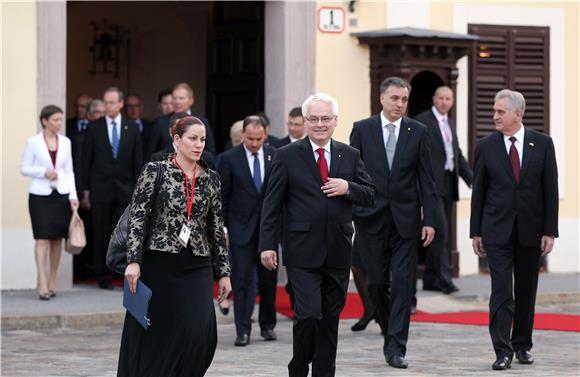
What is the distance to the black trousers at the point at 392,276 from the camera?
10367 mm

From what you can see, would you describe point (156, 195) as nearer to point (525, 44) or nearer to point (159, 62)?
point (525, 44)

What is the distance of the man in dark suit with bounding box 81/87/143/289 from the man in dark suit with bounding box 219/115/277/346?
3.12 m

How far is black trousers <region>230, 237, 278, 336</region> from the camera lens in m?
11.9

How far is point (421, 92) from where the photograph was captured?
55.7ft

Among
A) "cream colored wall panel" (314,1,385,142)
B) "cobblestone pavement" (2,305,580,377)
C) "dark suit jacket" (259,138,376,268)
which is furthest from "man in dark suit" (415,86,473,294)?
"dark suit jacket" (259,138,376,268)

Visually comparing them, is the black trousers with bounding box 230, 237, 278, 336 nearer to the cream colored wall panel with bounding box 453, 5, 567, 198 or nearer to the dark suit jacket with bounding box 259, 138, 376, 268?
the dark suit jacket with bounding box 259, 138, 376, 268

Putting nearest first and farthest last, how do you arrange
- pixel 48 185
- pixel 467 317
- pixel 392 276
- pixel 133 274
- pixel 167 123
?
pixel 133 274
pixel 392 276
pixel 467 317
pixel 48 185
pixel 167 123

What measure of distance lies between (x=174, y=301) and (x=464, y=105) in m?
9.42

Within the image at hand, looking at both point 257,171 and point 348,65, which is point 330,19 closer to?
point 348,65

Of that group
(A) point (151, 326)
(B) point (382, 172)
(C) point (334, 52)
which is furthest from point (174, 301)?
(C) point (334, 52)

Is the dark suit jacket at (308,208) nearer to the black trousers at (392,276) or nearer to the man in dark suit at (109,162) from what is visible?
the black trousers at (392,276)

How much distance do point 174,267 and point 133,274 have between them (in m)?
0.29

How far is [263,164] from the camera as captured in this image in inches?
482

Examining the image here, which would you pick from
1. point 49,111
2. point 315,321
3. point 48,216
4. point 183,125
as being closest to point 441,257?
point 48,216
